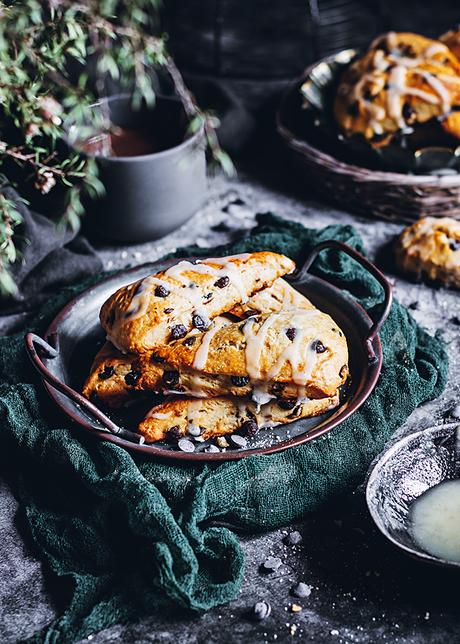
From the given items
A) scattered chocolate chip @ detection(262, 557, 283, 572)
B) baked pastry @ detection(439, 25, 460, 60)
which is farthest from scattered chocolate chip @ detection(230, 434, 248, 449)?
baked pastry @ detection(439, 25, 460, 60)

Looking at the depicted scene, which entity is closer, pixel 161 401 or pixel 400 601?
pixel 400 601

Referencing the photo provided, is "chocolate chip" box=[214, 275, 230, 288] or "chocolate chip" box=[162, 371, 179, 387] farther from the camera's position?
"chocolate chip" box=[214, 275, 230, 288]

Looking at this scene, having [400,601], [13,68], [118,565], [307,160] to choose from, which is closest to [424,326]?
[307,160]

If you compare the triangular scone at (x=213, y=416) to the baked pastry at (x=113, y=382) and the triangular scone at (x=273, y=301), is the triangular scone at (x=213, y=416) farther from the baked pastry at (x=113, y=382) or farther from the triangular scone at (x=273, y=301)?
the triangular scone at (x=273, y=301)

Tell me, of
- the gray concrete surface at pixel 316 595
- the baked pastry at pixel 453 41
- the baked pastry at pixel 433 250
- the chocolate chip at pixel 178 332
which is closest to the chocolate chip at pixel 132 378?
the chocolate chip at pixel 178 332

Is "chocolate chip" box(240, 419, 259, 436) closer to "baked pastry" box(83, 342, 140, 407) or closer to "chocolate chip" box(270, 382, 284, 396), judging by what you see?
"chocolate chip" box(270, 382, 284, 396)

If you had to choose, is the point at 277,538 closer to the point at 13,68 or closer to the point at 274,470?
the point at 274,470

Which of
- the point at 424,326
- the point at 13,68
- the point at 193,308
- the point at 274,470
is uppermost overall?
the point at 13,68
